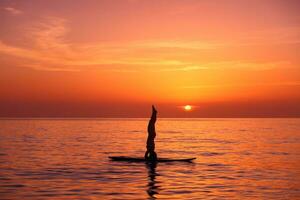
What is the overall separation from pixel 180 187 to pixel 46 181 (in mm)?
7017

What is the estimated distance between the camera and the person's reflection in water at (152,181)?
60.8ft

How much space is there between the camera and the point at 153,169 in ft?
90.0

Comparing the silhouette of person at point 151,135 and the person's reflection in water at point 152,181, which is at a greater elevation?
the silhouette of person at point 151,135

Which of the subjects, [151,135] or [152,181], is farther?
[151,135]

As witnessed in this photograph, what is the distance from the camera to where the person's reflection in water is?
730 inches

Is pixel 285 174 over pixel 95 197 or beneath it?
over

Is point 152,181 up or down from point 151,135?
down

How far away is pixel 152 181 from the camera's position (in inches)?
876

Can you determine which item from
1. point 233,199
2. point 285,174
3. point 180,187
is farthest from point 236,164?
point 233,199

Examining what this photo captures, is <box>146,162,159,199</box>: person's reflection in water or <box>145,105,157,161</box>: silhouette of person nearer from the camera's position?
<box>146,162,159,199</box>: person's reflection in water

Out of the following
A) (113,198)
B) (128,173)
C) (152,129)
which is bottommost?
(113,198)

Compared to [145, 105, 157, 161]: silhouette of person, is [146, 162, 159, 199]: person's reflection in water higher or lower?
lower

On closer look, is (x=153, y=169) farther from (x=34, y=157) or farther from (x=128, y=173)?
(x=34, y=157)

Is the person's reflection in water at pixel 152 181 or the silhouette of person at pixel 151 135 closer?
the person's reflection in water at pixel 152 181
